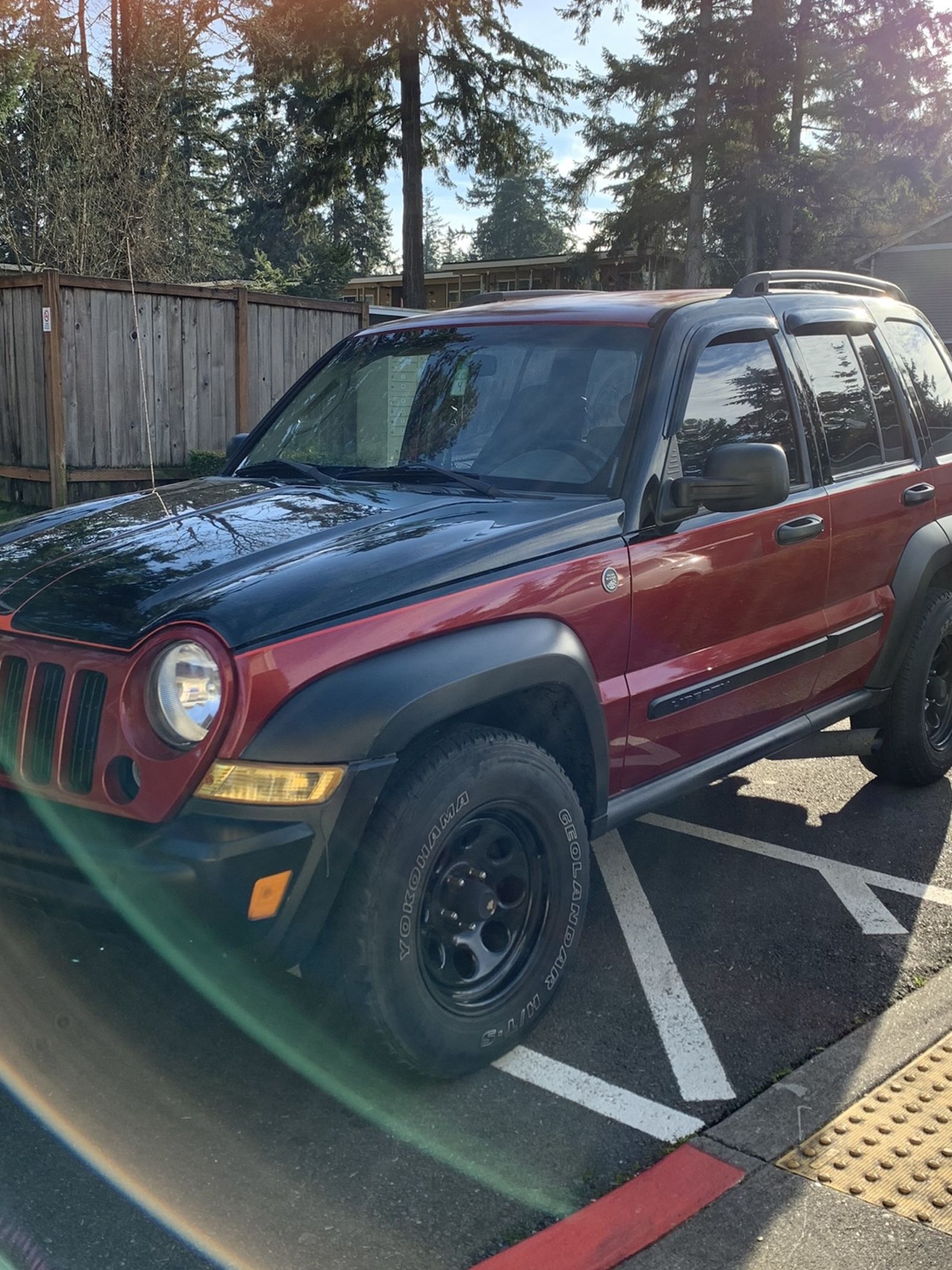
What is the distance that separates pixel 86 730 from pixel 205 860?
1.53ft

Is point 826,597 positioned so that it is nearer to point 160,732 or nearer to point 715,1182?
point 715,1182

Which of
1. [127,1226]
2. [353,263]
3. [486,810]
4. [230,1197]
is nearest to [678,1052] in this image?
[486,810]

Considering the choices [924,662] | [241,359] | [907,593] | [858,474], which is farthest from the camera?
[241,359]

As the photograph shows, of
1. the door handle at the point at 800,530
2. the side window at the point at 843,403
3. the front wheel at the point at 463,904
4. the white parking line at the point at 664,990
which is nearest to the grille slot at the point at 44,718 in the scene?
the front wheel at the point at 463,904

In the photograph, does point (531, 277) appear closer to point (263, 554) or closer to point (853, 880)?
point (853, 880)

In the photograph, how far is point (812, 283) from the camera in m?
4.89

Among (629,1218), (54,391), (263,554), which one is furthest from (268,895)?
(54,391)

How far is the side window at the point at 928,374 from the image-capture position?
17.3ft

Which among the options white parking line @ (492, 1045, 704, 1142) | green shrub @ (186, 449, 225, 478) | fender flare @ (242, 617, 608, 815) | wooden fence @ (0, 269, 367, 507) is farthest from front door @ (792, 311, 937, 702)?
green shrub @ (186, 449, 225, 478)

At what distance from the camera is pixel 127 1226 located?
260cm

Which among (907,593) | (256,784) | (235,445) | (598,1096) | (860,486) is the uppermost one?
(235,445)

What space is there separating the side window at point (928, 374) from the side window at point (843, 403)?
0.45 m

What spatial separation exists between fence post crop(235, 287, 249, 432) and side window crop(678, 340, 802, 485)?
927 centimetres

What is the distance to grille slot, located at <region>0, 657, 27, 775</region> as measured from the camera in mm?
2984
